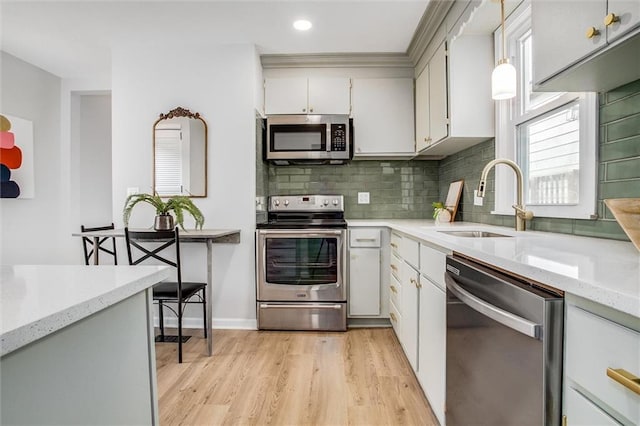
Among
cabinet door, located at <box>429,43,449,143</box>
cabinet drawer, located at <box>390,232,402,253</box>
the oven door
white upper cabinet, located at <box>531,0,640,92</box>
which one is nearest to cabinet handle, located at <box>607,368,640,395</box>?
white upper cabinet, located at <box>531,0,640,92</box>

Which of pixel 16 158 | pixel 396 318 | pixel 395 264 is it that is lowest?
pixel 396 318

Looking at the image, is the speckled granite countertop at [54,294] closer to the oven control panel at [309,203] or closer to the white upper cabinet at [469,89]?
the white upper cabinet at [469,89]

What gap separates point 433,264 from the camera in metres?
1.60

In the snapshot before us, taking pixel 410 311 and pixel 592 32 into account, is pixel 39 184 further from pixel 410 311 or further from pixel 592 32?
pixel 592 32

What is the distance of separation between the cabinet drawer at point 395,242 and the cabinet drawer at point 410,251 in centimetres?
8

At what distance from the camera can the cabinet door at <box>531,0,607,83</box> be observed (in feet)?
3.23

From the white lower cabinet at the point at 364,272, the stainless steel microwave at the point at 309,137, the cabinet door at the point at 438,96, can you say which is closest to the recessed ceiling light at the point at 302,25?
the stainless steel microwave at the point at 309,137

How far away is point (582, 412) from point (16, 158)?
13.9 ft

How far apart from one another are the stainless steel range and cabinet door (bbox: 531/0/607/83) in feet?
6.16

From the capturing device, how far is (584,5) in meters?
1.02

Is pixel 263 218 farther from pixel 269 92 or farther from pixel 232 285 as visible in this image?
pixel 269 92

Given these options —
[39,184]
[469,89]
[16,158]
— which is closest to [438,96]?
[469,89]

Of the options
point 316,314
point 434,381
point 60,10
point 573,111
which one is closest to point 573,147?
point 573,111

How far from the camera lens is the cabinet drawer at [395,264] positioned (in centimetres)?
247
